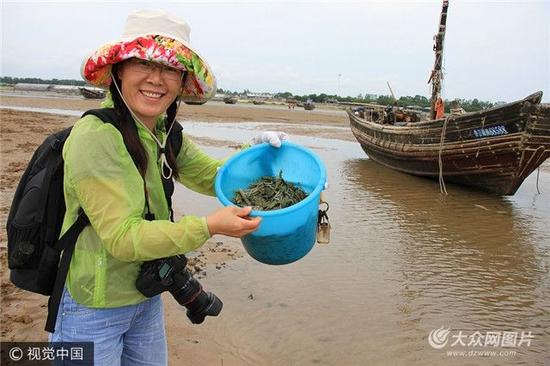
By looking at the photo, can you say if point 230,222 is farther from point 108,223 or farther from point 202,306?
point 202,306

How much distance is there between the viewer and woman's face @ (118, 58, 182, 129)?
1.64 metres

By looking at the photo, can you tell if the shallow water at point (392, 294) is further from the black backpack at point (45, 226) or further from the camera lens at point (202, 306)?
the black backpack at point (45, 226)

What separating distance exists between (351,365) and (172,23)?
266cm

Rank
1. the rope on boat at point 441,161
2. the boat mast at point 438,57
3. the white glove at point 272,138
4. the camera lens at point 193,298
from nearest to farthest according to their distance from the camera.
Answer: the camera lens at point 193,298 < the white glove at point 272,138 < the rope on boat at point 441,161 < the boat mast at point 438,57

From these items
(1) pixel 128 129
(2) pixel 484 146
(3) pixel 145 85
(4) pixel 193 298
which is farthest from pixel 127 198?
(2) pixel 484 146

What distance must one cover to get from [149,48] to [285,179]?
1.06 m

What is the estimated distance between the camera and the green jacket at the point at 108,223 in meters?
1.42

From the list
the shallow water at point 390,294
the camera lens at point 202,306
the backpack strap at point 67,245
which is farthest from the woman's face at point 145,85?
the shallow water at point 390,294

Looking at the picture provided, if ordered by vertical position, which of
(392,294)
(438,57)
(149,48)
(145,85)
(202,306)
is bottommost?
(392,294)

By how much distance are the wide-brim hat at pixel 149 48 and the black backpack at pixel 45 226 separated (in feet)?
0.72

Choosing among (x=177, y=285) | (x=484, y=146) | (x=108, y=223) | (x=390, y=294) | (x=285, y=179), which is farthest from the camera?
(x=484, y=146)

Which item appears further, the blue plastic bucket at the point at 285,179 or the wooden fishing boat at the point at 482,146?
the wooden fishing boat at the point at 482,146

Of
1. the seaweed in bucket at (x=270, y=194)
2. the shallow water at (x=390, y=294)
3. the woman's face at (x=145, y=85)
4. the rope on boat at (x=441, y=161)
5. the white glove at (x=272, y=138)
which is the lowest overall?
the shallow water at (x=390, y=294)

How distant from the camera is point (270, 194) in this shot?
6.84 ft
